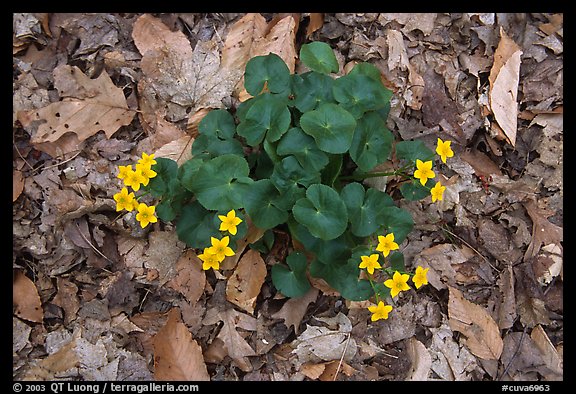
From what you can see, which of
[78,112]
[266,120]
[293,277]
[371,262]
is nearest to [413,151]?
[371,262]

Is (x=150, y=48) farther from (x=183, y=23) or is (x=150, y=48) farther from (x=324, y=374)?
(x=324, y=374)

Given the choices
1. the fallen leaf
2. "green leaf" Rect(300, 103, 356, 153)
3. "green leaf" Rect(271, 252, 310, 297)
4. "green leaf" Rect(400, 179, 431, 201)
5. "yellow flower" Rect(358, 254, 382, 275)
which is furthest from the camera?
the fallen leaf

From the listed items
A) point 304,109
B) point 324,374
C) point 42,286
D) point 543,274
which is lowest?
point 324,374

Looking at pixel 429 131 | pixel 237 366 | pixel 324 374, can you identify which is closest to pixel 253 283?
pixel 237 366

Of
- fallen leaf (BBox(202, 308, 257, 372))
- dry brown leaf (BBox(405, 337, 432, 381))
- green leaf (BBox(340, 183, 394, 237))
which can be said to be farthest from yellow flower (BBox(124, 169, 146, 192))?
dry brown leaf (BBox(405, 337, 432, 381))

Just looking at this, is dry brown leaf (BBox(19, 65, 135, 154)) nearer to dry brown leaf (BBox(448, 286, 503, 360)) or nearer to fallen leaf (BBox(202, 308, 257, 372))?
fallen leaf (BBox(202, 308, 257, 372))

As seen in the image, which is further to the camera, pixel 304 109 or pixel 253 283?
pixel 253 283

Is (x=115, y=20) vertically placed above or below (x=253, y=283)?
above
